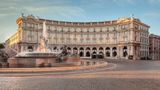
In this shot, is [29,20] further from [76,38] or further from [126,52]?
[126,52]

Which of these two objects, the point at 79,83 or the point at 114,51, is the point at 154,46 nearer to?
the point at 114,51

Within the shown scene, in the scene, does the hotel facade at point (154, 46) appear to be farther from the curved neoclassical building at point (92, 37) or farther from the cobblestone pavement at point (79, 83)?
the cobblestone pavement at point (79, 83)

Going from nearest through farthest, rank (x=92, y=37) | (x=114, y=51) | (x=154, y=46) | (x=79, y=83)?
(x=79, y=83) < (x=114, y=51) < (x=92, y=37) < (x=154, y=46)

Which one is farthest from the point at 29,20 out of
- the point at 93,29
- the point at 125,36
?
the point at 125,36

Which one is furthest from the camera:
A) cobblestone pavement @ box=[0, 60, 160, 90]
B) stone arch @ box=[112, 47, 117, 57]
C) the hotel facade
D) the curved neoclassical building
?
the hotel facade

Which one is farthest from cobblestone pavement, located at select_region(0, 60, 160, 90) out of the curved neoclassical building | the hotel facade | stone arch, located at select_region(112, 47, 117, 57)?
the hotel facade

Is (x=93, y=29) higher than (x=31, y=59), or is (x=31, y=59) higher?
(x=93, y=29)

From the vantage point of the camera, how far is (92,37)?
127m

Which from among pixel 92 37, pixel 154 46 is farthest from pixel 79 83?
pixel 154 46

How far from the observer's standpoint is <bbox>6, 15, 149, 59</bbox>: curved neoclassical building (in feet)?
372

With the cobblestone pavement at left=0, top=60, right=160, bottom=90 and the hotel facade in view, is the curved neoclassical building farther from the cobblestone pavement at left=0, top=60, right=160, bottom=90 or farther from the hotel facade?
the cobblestone pavement at left=0, top=60, right=160, bottom=90

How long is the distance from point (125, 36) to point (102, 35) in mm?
14044

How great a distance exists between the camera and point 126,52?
115 meters

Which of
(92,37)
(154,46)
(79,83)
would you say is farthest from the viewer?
(154,46)
